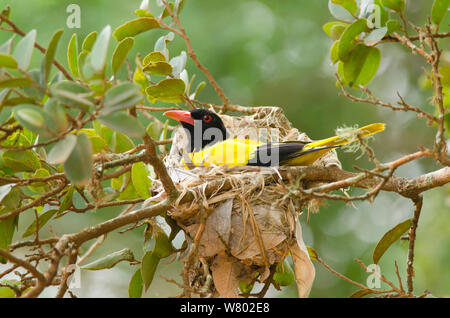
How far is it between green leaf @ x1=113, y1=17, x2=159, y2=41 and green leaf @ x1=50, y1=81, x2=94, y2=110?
3.74 ft

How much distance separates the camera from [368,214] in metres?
6.34

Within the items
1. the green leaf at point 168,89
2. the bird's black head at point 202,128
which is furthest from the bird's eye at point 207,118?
the green leaf at point 168,89

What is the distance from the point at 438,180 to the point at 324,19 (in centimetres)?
429

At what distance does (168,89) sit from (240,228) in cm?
90

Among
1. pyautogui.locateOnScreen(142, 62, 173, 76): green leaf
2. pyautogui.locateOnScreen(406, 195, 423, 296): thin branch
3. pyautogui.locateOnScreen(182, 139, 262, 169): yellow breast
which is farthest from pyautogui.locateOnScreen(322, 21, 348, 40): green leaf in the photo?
pyautogui.locateOnScreen(406, 195, 423, 296): thin branch

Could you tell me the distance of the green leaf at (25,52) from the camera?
186 cm

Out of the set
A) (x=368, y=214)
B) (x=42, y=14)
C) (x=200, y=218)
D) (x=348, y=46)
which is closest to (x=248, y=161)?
(x=200, y=218)

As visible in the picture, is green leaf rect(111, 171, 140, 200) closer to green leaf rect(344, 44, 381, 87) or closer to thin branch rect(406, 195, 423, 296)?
green leaf rect(344, 44, 381, 87)

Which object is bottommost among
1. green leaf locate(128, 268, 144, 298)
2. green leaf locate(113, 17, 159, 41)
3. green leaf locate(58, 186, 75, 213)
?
green leaf locate(128, 268, 144, 298)

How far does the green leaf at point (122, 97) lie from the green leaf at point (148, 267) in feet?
3.77

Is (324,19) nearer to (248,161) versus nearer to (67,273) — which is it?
(248,161)

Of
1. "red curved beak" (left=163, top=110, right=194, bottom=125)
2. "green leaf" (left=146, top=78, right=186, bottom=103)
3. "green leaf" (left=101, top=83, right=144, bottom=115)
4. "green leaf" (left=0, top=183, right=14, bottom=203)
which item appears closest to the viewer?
"green leaf" (left=101, top=83, right=144, bottom=115)

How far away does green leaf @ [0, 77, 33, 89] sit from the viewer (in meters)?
1.81

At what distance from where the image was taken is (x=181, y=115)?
3.94 m
